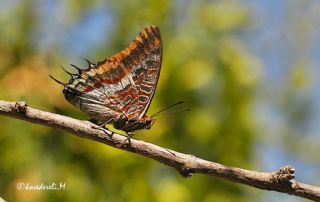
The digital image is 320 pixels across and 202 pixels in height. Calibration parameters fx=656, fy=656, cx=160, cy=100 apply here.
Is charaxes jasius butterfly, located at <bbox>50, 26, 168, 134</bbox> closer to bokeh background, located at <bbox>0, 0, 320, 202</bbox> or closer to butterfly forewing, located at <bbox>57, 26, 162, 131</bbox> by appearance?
butterfly forewing, located at <bbox>57, 26, 162, 131</bbox>

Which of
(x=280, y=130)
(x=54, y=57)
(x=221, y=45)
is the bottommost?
(x=54, y=57)

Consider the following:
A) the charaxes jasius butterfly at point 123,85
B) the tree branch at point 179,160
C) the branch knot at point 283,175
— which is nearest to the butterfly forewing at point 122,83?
the charaxes jasius butterfly at point 123,85

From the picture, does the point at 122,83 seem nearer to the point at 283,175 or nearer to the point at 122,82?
the point at 122,82

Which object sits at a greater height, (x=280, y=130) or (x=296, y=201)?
(x=280, y=130)

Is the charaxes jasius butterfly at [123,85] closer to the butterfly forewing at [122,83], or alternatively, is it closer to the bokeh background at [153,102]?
the butterfly forewing at [122,83]

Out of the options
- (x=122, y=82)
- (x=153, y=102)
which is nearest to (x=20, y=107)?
(x=122, y=82)

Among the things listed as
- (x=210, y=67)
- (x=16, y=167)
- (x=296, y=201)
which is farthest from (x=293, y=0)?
(x=16, y=167)

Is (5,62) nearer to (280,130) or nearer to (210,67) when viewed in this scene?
(210,67)
